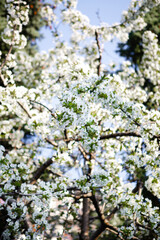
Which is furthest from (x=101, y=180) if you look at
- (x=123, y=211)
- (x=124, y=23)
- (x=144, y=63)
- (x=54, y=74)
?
(x=144, y=63)

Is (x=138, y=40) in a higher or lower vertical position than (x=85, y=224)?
higher

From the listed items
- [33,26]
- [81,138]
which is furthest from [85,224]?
[33,26]

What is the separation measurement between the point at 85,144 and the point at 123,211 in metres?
1.57

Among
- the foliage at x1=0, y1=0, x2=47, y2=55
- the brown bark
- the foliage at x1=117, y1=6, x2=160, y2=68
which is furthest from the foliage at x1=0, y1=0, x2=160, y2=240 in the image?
the foliage at x1=0, y1=0, x2=47, y2=55

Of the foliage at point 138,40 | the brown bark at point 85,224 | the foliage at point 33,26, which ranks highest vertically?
the foliage at point 33,26

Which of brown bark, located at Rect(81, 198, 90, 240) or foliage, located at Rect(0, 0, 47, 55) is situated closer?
brown bark, located at Rect(81, 198, 90, 240)

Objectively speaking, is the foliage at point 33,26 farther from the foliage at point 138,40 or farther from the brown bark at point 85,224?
the brown bark at point 85,224

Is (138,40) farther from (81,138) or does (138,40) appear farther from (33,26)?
(81,138)

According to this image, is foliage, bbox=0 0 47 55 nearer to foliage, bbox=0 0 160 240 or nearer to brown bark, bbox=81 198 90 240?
foliage, bbox=0 0 160 240

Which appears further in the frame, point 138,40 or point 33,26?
point 33,26

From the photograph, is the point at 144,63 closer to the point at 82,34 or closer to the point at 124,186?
the point at 82,34

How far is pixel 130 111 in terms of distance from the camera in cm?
306

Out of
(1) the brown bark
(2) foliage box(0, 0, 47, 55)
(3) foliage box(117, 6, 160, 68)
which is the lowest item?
(1) the brown bark

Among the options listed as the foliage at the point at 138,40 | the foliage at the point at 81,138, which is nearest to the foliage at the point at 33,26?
the foliage at the point at 138,40
